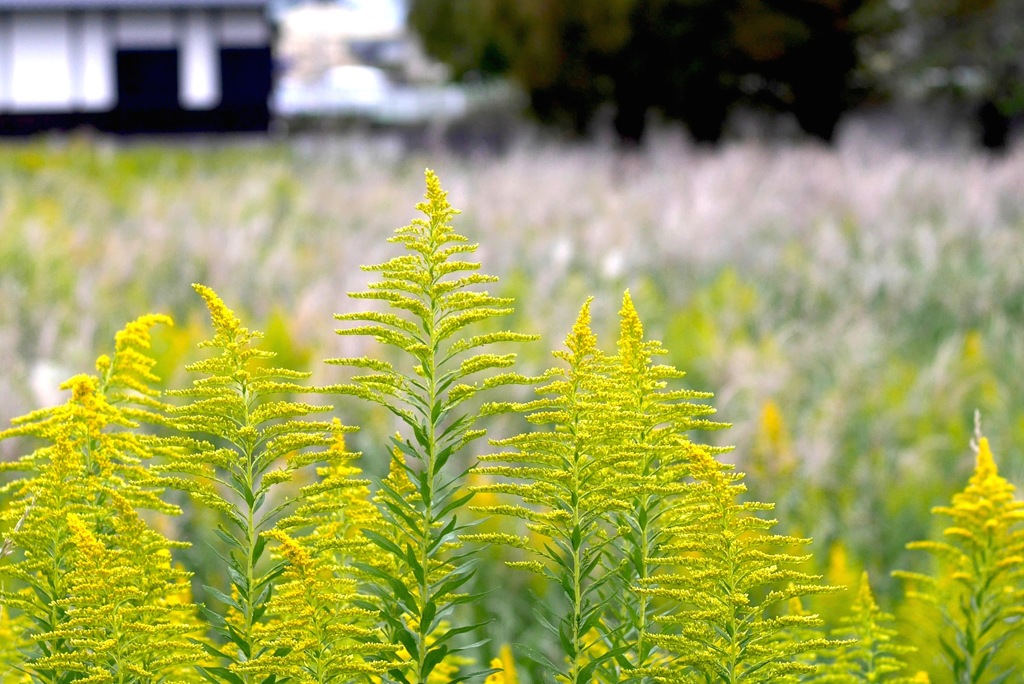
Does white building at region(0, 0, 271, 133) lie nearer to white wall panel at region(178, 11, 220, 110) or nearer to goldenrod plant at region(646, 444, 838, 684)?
white wall panel at region(178, 11, 220, 110)

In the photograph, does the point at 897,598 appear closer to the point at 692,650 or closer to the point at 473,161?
the point at 692,650

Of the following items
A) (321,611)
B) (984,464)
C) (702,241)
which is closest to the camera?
(321,611)

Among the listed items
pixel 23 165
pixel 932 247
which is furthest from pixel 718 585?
pixel 23 165

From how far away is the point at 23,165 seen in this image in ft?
50.2

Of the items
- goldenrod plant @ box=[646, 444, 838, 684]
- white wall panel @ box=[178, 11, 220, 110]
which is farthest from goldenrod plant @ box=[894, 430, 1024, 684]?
white wall panel @ box=[178, 11, 220, 110]

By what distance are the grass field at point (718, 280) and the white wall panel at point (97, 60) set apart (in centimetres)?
1115

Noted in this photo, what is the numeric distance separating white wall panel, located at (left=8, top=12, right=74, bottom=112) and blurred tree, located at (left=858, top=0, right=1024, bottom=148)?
54.1 ft

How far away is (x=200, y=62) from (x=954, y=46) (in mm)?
15745

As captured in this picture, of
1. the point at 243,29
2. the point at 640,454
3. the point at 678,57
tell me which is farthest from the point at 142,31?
the point at 640,454

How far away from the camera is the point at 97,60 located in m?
25.7

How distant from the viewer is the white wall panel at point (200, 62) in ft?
84.6

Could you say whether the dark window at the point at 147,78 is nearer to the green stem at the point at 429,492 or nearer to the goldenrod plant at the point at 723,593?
the green stem at the point at 429,492

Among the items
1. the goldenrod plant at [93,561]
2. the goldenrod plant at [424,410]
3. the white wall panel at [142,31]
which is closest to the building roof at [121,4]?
the white wall panel at [142,31]

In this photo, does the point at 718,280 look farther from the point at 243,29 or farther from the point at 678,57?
the point at 243,29
